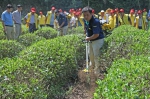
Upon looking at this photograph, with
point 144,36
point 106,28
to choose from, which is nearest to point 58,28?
point 106,28

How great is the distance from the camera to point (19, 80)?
14.7 ft

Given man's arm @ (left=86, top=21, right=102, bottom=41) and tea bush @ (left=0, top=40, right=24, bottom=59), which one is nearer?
man's arm @ (left=86, top=21, right=102, bottom=41)

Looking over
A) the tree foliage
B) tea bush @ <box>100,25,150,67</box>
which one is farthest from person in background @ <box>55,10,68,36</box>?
the tree foliage

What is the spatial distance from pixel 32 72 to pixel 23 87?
2.15ft

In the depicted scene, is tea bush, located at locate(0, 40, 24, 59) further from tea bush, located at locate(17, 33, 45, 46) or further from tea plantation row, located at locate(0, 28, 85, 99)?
tea bush, located at locate(17, 33, 45, 46)

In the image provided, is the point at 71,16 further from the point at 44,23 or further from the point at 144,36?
the point at 144,36

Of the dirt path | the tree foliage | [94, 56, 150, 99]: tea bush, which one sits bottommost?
the dirt path

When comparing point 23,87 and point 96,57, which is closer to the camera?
point 23,87

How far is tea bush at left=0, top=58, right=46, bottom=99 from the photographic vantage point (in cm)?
406

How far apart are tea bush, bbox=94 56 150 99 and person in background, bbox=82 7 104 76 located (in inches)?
118

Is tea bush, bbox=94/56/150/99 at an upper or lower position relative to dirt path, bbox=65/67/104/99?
upper

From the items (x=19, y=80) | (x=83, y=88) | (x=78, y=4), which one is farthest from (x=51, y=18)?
(x=19, y=80)

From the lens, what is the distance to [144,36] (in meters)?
7.04

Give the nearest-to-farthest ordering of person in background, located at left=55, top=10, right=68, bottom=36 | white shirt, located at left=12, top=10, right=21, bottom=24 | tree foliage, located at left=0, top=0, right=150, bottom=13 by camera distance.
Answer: white shirt, located at left=12, top=10, right=21, bottom=24 → person in background, located at left=55, top=10, right=68, bottom=36 → tree foliage, located at left=0, top=0, right=150, bottom=13
